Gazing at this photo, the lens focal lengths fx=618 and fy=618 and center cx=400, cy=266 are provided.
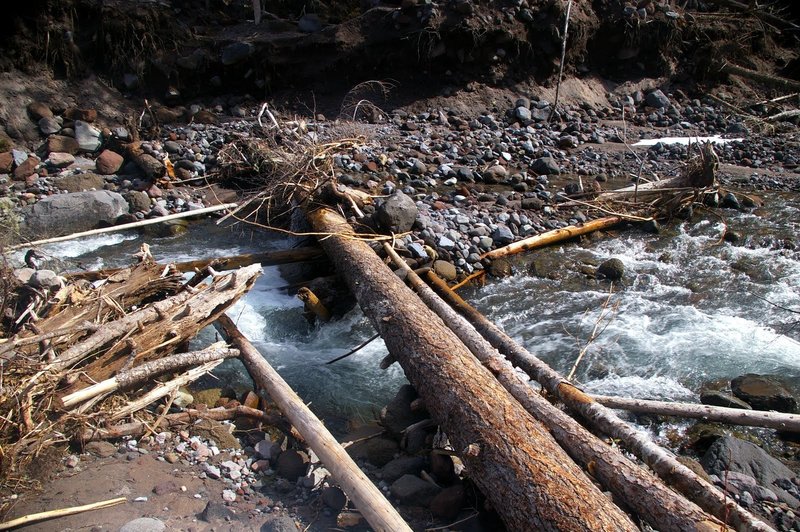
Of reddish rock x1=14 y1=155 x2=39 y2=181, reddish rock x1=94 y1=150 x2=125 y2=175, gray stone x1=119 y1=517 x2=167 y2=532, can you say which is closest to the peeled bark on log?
gray stone x1=119 y1=517 x2=167 y2=532

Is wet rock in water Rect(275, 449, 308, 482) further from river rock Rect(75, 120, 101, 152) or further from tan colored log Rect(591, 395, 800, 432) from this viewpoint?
river rock Rect(75, 120, 101, 152)

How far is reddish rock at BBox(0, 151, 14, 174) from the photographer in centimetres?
886

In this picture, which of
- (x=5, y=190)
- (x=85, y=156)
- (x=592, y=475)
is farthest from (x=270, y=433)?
(x=85, y=156)

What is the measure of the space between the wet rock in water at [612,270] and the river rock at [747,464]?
3.01 m

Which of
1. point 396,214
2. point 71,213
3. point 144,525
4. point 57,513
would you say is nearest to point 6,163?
point 71,213

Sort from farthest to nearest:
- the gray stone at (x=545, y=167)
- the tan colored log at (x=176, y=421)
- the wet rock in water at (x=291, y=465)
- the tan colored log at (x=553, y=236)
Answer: the gray stone at (x=545, y=167), the tan colored log at (x=553, y=236), the wet rock in water at (x=291, y=465), the tan colored log at (x=176, y=421)

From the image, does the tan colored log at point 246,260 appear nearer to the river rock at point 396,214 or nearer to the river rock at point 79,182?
the river rock at point 396,214

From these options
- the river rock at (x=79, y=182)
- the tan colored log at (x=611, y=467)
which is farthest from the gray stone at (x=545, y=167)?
the river rock at (x=79, y=182)

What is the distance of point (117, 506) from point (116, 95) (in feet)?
31.2

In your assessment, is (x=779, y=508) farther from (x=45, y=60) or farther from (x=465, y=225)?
(x=45, y=60)

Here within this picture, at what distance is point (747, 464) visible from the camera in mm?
4219

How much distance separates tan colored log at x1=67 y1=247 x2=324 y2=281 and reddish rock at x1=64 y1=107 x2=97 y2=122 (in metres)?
5.26

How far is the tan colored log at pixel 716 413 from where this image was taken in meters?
4.16

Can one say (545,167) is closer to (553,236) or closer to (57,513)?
(553,236)
